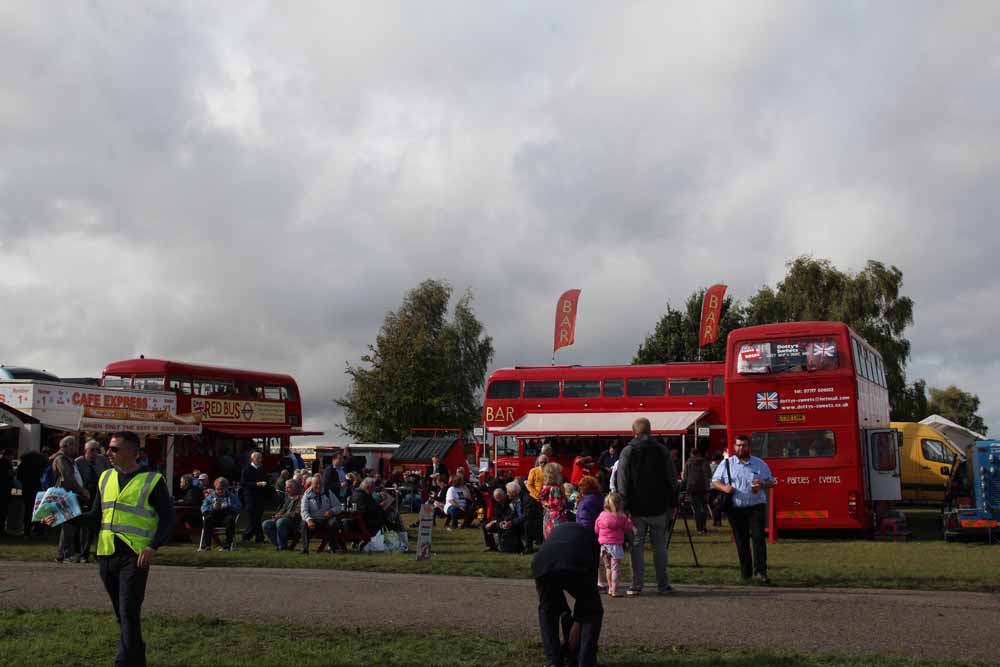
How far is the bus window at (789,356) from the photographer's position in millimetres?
19000

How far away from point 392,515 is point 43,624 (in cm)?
878

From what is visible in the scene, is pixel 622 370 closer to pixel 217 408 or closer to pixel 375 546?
pixel 217 408

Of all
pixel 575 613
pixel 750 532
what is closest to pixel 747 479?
pixel 750 532

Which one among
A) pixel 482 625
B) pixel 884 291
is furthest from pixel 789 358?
pixel 884 291

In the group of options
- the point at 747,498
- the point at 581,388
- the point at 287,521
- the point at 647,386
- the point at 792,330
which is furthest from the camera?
the point at 581,388

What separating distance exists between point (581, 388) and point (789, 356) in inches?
514

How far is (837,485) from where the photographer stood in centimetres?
1867

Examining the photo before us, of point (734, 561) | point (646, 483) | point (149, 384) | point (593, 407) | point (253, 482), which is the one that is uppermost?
point (149, 384)

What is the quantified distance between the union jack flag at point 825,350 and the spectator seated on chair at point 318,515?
963cm

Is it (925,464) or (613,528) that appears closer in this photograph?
(613,528)

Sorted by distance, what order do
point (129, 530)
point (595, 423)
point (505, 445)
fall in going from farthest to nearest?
point (505, 445) → point (595, 423) → point (129, 530)

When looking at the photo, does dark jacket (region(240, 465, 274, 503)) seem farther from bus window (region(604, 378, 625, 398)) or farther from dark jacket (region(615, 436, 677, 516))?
Result: bus window (region(604, 378, 625, 398))

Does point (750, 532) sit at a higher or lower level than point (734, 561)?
higher

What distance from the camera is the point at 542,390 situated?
32375mm
